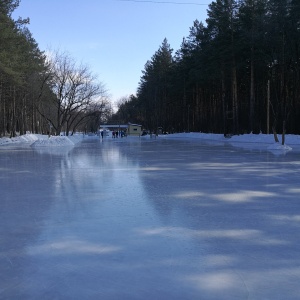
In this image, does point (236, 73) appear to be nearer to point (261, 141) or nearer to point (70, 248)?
point (261, 141)

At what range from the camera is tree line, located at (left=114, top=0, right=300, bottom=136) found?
113 ft

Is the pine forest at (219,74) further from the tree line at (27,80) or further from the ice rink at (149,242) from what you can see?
the ice rink at (149,242)

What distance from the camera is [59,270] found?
3670 mm

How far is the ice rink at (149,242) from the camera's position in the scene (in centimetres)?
327

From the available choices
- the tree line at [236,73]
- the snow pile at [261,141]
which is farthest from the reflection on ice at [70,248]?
the tree line at [236,73]

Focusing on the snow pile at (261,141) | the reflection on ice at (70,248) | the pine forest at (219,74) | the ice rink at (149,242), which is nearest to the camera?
the ice rink at (149,242)

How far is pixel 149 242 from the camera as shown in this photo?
180 inches

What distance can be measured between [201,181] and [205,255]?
240 inches

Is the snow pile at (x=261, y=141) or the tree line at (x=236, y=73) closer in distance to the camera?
the snow pile at (x=261, y=141)

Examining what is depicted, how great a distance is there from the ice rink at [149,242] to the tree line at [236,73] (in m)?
23.2

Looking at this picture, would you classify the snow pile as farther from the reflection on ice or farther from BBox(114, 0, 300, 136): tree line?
the reflection on ice

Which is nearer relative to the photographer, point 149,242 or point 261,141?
point 149,242

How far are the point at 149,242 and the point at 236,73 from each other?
46.5m

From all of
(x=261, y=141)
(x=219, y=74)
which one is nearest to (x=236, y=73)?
(x=219, y=74)
